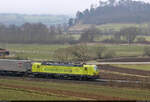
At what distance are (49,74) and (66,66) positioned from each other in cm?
392

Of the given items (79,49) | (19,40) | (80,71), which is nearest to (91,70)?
(80,71)

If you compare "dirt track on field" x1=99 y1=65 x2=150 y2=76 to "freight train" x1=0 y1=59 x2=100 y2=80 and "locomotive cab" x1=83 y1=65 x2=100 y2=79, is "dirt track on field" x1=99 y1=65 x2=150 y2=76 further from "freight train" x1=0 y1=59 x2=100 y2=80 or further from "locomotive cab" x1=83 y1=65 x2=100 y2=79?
"locomotive cab" x1=83 y1=65 x2=100 y2=79

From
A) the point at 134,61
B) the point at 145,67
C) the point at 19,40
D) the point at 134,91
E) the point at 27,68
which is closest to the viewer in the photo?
the point at 134,91

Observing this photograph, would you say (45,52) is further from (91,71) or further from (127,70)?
(91,71)

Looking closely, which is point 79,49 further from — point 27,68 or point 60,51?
point 27,68

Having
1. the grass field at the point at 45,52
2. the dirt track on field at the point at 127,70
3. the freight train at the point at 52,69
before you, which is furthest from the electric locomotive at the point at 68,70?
the grass field at the point at 45,52

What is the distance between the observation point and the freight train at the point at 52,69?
165ft

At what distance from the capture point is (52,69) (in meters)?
52.6

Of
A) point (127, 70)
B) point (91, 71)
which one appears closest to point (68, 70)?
point (91, 71)

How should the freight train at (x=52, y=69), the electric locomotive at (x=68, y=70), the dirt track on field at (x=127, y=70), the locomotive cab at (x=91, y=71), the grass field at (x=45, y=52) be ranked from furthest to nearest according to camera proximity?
the grass field at (x=45, y=52), the dirt track on field at (x=127, y=70), the freight train at (x=52, y=69), the electric locomotive at (x=68, y=70), the locomotive cab at (x=91, y=71)

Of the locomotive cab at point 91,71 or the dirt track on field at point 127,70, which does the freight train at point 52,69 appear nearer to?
the locomotive cab at point 91,71

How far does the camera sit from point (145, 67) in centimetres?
7250

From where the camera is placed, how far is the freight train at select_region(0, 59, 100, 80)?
50.4 m

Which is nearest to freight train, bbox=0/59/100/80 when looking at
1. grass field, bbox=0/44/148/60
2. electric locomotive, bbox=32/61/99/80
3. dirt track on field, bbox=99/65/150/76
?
electric locomotive, bbox=32/61/99/80
